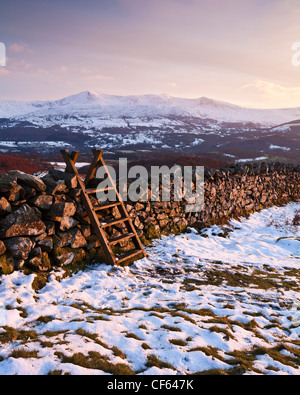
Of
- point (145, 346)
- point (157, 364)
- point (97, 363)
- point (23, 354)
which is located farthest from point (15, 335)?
point (157, 364)

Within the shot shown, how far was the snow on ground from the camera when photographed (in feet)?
9.32

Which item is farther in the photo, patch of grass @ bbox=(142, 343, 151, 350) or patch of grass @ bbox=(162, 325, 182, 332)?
patch of grass @ bbox=(162, 325, 182, 332)

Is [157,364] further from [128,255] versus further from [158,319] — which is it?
[128,255]

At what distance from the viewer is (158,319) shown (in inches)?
154

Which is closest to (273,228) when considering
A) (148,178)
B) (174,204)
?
(174,204)

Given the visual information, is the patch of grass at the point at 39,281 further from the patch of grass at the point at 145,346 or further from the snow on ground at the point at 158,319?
the patch of grass at the point at 145,346

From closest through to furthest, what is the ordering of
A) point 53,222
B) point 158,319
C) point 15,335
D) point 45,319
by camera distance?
point 15,335, point 45,319, point 158,319, point 53,222

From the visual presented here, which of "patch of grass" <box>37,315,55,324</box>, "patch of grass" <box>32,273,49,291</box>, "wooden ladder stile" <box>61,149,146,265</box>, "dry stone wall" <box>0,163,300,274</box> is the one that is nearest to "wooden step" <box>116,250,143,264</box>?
"wooden ladder stile" <box>61,149,146,265</box>

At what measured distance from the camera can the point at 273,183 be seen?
15781 mm

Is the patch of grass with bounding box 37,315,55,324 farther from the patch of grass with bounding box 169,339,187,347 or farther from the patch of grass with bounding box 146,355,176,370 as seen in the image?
the patch of grass with bounding box 169,339,187,347

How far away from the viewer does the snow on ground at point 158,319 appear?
2.84 m

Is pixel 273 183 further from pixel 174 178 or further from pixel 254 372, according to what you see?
pixel 254 372

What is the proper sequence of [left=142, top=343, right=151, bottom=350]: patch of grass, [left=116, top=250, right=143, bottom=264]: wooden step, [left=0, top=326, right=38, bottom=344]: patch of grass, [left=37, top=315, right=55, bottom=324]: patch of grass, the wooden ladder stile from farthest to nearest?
1. [left=116, top=250, right=143, bottom=264]: wooden step
2. the wooden ladder stile
3. [left=37, top=315, right=55, bottom=324]: patch of grass
4. [left=142, top=343, right=151, bottom=350]: patch of grass
5. [left=0, top=326, right=38, bottom=344]: patch of grass

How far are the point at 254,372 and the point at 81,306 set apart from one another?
2715 mm
